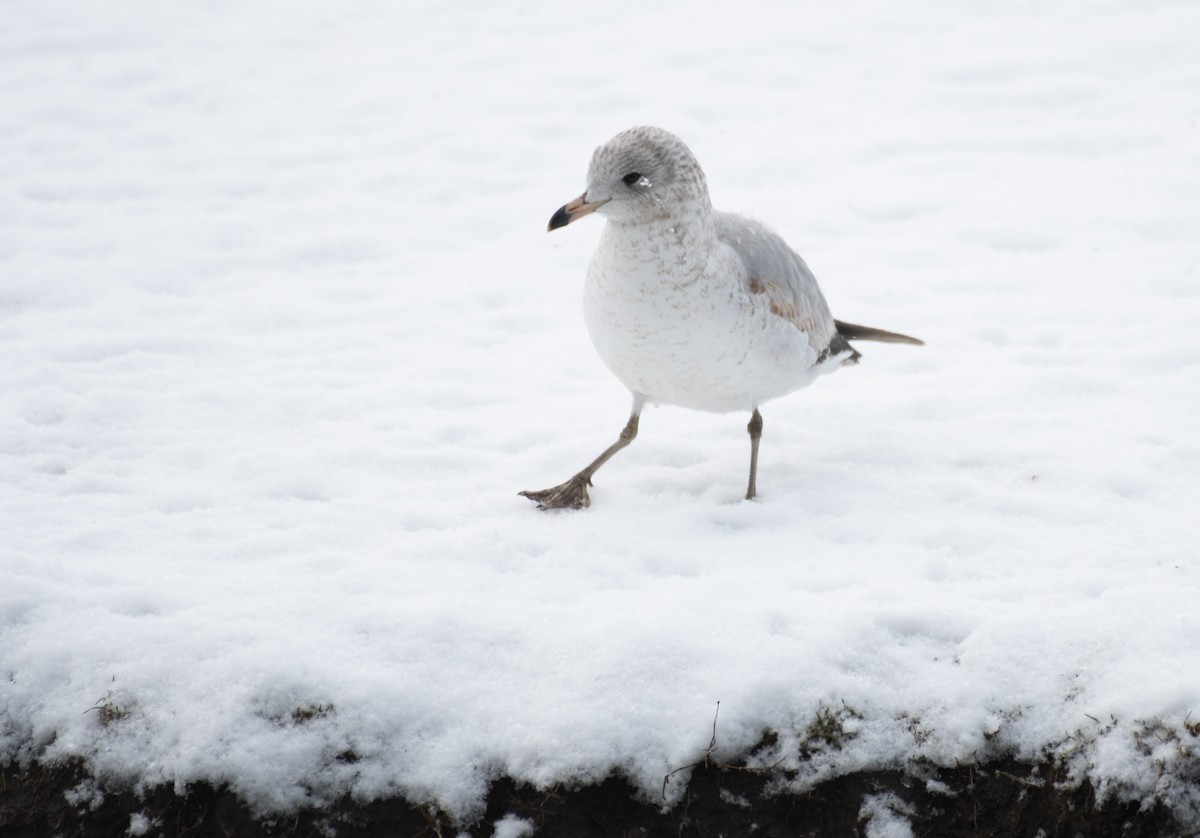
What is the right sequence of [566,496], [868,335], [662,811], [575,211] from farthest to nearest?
[868,335] → [566,496] → [575,211] → [662,811]

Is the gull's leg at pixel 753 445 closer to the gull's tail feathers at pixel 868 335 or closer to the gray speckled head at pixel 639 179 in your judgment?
the gull's tail feathers at pixel 868 335

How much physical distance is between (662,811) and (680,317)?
1747 millimetres

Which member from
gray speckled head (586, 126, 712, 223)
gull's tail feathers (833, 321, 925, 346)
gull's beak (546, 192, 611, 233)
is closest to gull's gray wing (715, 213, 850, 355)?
gull's tail feathers (833, 321, 925, 346)

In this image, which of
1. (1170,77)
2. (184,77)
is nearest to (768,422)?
(1170,77)

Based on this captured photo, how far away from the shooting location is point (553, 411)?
5.32 m

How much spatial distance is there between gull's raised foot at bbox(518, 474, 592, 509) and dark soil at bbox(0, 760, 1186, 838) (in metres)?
1.40

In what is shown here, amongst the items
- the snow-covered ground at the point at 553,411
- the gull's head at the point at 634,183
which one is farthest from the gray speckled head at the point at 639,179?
the snow-covered ground at the point at 553,411

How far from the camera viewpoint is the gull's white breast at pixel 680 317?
4.09 m

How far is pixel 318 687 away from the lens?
331 centimetres

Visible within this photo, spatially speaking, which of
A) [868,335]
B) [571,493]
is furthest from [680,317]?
[868,335]

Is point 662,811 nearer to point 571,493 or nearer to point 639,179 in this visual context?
point 571,493

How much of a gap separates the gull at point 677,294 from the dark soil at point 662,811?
1.45 m

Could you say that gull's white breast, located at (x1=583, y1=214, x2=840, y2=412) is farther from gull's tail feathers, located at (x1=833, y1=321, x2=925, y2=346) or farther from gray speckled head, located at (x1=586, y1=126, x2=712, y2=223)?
gull's tail feathers, located at (x1=833, y1=321, x2=925, y2=346)

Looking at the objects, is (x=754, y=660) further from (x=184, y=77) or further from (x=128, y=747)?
(x=184, y=77)
